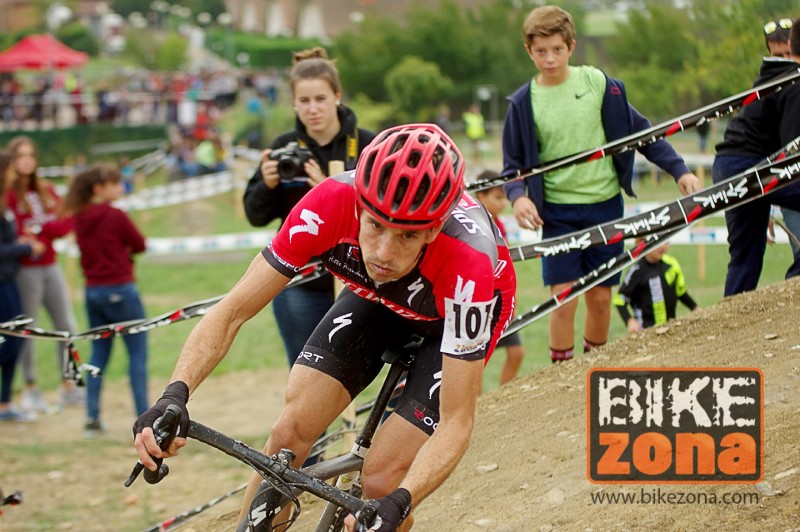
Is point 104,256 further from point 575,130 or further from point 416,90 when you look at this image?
point 416,90


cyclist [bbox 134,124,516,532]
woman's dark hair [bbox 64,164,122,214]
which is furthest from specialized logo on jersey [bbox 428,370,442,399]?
woman's dark hair [bbox 64,164,122,214]

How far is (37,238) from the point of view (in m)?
9.68

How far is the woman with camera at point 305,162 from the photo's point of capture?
18.3 feet

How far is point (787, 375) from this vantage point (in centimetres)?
532

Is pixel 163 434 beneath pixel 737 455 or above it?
Answer: above

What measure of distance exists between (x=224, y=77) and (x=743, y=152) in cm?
4394

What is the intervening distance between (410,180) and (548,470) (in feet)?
7.67

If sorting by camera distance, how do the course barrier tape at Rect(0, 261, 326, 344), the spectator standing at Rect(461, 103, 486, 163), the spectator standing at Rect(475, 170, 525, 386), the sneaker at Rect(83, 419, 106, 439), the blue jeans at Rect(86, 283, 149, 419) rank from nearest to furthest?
the course barrier tape at Rect(0, 261, 326, 344)
the spectator standing at Rect(475, 170, 525, 386)
the blue jeans at Rect(86, 283, 149, 419)
the sneaker at Rect(83, 419, 106, 439)
the spectator standing at Rect(461, 103, 486, 163)

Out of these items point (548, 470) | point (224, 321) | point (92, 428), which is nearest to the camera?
point (224, 321)

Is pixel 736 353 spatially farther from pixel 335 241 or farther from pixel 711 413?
pixel 335 241

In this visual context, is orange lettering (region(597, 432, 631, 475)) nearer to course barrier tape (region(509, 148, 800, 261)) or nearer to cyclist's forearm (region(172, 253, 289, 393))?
course barrier tape (region(509, 148, 800, 261))

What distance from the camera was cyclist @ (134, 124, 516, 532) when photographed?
3.34 meters

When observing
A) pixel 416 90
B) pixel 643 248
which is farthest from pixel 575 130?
pixel 416 90

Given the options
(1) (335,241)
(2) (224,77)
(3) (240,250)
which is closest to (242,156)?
(3) (240,250)
